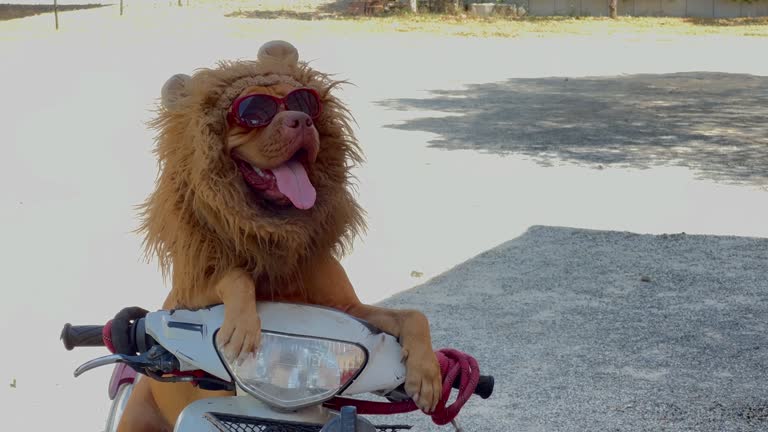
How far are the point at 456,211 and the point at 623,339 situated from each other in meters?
2.95

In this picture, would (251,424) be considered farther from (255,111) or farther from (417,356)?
(255,111)

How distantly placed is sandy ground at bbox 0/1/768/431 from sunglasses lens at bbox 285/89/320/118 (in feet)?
4.16

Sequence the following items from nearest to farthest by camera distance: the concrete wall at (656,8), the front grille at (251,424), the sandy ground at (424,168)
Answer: the front grille at (251,424), the sandy ground at (424,168), the concrete wall at (656,8)

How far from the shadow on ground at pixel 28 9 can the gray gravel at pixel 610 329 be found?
25349 mm

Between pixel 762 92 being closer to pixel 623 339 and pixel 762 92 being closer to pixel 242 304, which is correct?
pixel 623 339

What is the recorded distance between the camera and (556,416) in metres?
4.52

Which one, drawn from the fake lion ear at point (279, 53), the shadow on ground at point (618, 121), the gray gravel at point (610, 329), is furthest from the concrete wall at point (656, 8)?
the fake lion ear at point (279, 53)

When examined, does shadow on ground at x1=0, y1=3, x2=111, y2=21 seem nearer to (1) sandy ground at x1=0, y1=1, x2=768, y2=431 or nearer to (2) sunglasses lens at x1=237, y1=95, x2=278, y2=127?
(1) sandy ground at x1=0, y1=1, x2=768, y2=431

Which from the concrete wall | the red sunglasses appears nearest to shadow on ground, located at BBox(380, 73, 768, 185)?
the red sunglasses

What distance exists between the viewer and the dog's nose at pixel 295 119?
84.4 inches

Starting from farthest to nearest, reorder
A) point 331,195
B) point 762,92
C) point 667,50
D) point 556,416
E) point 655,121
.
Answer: point 667,50 → point 762,92 → point 655,121 → point 556,416 → point 331,195

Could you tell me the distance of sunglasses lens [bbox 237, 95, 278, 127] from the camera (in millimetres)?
2150

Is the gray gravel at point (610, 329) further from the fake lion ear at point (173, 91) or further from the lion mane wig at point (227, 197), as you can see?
the fake lion ear at point (173, 91)

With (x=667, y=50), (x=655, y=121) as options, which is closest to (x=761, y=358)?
(x=655, y=121)
